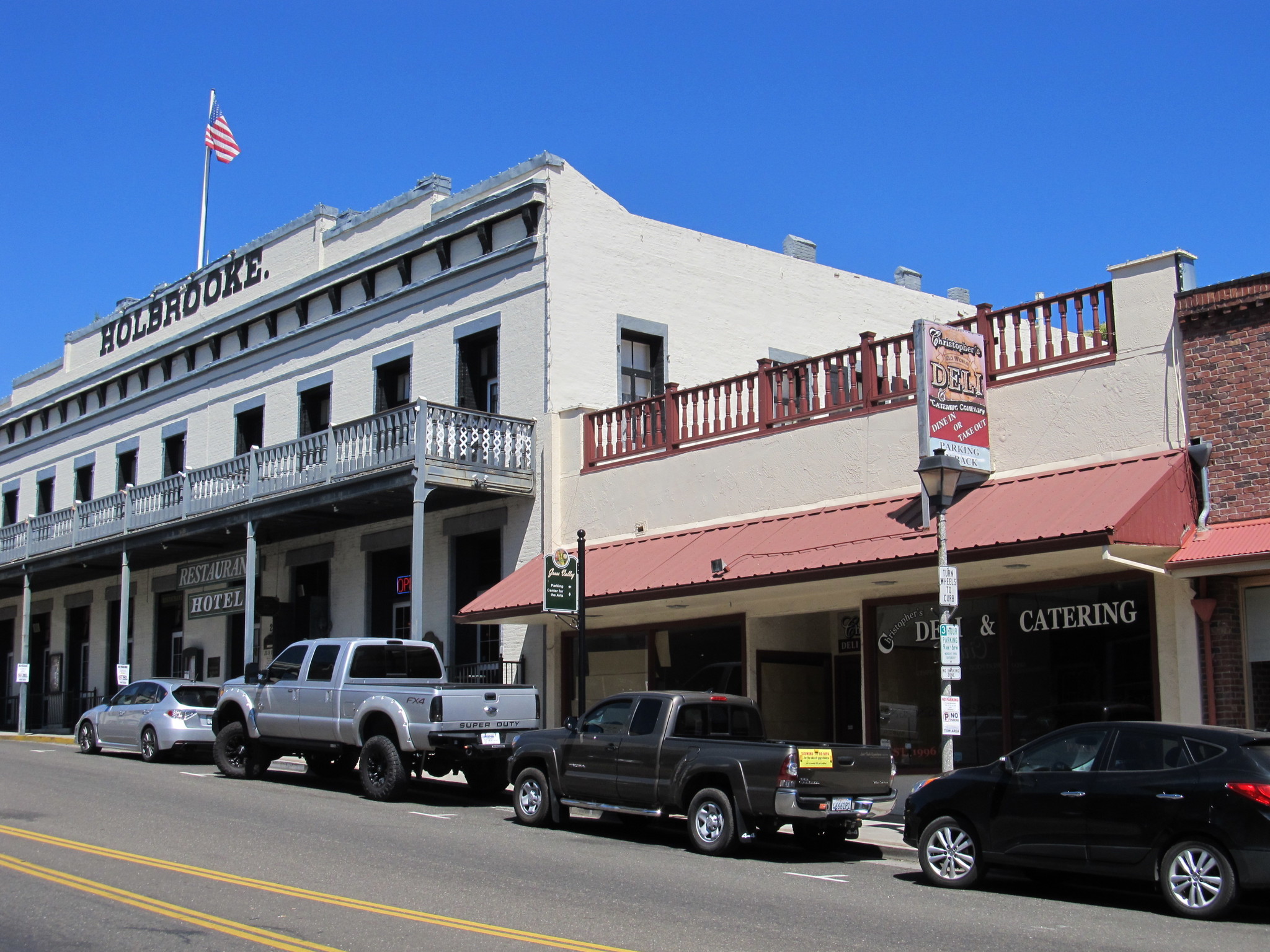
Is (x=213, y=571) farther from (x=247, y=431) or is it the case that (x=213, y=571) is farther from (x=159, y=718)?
(x=159, y=718)

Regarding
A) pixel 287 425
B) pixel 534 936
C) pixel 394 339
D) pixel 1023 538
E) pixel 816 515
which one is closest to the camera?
pixel 534 936

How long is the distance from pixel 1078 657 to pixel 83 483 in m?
29.1

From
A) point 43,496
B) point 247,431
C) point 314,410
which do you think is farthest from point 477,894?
point 43,496

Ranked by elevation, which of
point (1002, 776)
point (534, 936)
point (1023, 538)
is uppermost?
point (1023, 538)

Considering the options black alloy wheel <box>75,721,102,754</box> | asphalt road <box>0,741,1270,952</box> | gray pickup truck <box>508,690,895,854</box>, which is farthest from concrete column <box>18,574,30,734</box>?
gray pickup truck <box>508,690,895,854</box>

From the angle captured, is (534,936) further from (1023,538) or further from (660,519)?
(660,519)

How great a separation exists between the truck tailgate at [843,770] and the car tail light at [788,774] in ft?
0.19

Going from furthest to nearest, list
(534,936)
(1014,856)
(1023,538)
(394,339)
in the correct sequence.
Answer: (394,339) < (1023,538) < (1014,856) < (534,936)

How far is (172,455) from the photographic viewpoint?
107 feet

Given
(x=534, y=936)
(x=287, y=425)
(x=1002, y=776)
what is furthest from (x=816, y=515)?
(x=287, y=425)

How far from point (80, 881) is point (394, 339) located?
1624cm

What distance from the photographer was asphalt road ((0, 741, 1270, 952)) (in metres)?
8.64

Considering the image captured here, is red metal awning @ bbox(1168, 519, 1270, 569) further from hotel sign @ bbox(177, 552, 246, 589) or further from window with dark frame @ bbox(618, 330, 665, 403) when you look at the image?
hotel sign @ bbox(177, 552, 246, 589)

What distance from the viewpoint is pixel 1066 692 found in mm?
14969
